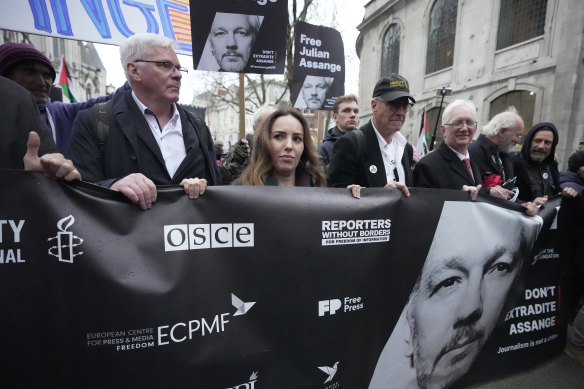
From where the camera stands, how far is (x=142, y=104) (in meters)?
1.97

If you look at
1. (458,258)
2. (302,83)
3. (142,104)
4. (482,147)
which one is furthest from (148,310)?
(302,83)

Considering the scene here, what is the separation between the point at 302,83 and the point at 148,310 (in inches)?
169

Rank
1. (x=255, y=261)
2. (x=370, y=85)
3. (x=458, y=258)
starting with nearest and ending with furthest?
1. (x=255, y=261)
2. (x=458, y=258)
3. (x=370, y=85)

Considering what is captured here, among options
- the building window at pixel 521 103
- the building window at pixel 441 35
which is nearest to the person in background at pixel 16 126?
the building window at pixel 521 103

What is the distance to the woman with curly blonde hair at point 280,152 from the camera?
211 cm

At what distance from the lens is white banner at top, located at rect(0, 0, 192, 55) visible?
3.02 meters

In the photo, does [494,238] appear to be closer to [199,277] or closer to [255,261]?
[255,261]

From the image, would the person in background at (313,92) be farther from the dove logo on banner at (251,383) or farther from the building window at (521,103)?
the building window at (521,103)

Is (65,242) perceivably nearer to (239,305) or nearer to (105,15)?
(239,305)

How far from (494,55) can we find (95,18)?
59.2 ft

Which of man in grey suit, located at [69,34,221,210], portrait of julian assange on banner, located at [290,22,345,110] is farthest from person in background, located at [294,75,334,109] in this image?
man in grey suit, located at [69,34,221,210]

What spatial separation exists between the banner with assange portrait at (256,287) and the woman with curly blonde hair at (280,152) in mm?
433

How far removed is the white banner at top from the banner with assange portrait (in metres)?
2.40

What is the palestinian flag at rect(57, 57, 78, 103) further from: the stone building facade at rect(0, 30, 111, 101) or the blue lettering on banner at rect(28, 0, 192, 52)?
the stone building facade at rect(0, 30, 111, 101)
